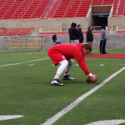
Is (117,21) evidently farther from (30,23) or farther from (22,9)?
(22,9)

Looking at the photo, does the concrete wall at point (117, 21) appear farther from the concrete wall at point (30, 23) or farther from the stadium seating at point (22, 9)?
the stadium seating at point (22, 9)

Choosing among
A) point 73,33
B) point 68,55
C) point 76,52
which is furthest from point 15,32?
point 76,52

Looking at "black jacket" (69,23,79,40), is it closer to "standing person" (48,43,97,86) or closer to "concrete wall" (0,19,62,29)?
"standing person" (48,43,97,86)

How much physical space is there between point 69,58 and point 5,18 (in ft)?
118

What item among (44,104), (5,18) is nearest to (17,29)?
(5,18)

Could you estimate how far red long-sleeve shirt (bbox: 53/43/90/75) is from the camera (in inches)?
316

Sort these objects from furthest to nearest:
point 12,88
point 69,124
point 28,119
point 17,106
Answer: point 12,88
point 17,106
point 28,119
point 69,124

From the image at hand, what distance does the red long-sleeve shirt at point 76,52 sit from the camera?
316 inches

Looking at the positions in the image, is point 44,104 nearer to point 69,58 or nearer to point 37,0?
point 69,58

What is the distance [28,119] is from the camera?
184 inches

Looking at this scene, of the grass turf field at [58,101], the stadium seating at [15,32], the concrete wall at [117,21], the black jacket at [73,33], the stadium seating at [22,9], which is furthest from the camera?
the stadium seating at [22,9]

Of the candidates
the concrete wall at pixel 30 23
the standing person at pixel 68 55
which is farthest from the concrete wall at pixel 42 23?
the standing person at pixel 68 55

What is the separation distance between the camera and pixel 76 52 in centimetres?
805

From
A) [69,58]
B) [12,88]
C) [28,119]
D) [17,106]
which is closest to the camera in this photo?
[28,119]
